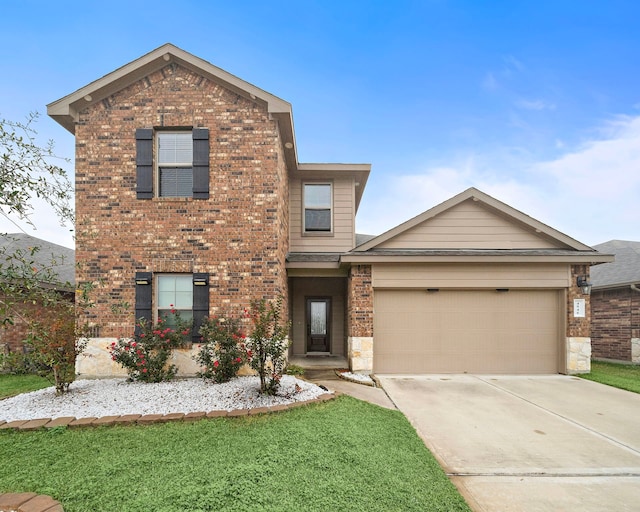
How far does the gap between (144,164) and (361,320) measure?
6.05 m

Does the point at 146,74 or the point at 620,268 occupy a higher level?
the point at 146,74

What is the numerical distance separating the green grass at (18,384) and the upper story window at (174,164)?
14.7 feet

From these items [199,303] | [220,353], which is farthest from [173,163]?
[220,353]

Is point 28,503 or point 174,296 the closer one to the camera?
point 28,503

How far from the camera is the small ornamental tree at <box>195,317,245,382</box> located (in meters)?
6.41

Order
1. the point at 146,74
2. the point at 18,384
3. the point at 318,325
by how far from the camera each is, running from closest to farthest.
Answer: the point at 18,384
the point at 146,74
the point at 318,325

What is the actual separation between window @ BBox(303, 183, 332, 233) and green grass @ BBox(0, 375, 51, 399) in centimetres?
703

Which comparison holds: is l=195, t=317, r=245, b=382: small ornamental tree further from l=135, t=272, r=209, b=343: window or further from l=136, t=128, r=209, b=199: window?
l=136, t=128, r=209, b=199: window

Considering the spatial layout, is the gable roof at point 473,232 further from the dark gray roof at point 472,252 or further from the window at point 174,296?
the window at point 174,296

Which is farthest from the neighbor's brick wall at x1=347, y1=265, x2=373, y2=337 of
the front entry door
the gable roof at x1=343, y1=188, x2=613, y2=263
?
the front entry door

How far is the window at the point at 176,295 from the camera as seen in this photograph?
7434 mm

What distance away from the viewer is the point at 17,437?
407 cm

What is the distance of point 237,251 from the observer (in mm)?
7434

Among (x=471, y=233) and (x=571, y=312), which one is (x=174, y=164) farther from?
(x=571, y=312)
